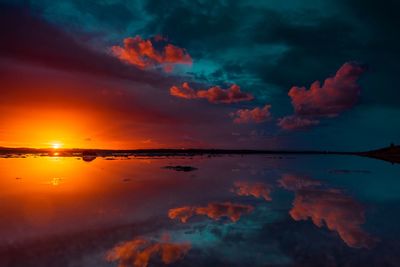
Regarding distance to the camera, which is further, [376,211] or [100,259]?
[376,211]

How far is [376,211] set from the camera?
18.3 m

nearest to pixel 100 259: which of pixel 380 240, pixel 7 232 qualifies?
pixel 7 232

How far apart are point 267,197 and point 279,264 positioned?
13210 mm

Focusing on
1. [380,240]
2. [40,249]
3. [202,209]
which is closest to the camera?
[40,249]

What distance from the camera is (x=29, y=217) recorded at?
1568cm

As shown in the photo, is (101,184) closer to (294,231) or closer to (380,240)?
(294,231)

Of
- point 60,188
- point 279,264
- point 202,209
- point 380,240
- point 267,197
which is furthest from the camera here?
point 60,188

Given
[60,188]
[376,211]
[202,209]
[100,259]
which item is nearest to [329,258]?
[100,259]

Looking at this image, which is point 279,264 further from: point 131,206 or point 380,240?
point 131,206

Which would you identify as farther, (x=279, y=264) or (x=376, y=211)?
(x=376, y=211)

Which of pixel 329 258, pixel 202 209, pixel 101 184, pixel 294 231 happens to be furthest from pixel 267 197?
pixel 101 184

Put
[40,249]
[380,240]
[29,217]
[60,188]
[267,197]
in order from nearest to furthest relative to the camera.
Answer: [40,249] → [380,240] → [29,217] → [267,197] → [60,188]

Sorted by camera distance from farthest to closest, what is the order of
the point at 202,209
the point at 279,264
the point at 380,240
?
the point at 202,209, the point at 380,240, the point at 279,264

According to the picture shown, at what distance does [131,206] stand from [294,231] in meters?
9.68
